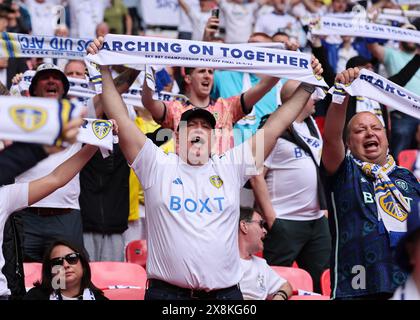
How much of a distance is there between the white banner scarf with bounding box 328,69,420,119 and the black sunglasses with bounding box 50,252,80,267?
6.80 ft

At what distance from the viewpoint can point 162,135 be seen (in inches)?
338

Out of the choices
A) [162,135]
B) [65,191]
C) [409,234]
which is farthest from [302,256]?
[409,234]

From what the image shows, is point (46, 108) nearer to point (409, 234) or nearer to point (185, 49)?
point (409, 234)

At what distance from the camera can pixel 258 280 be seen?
24.7 ft

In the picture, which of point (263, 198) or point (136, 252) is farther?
point (136, 252)

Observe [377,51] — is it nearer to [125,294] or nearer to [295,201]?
[295,201]

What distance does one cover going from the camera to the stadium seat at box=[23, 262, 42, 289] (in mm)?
7457

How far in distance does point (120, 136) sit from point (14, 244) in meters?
1.03

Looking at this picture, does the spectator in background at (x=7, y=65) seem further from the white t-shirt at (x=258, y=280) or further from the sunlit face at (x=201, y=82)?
the white t-shirt at (x=258, y=280)

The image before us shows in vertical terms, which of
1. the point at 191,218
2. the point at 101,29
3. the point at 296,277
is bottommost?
the point at 296,277

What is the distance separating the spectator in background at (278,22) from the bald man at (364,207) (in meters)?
6.62

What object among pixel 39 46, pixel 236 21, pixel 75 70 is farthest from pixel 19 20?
pixel 39 46

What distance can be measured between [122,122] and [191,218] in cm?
77

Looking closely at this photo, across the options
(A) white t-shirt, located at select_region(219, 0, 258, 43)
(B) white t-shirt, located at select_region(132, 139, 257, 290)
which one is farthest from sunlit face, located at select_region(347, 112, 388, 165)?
(A) white t-shirt, located at select_region(219, 0, 258, 43)
